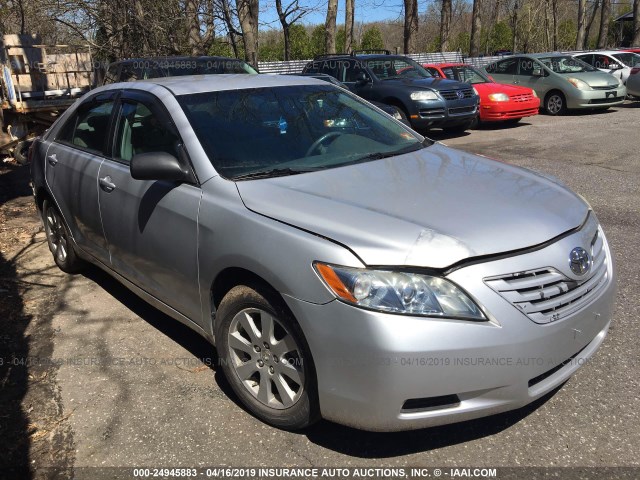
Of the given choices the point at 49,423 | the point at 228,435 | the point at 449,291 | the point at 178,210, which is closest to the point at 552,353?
the point at 449,291

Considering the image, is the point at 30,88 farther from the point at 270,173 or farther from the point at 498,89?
the point at 498,89

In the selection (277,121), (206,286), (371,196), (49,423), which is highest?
(277,121)

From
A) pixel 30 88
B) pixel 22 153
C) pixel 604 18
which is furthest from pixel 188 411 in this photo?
pixel 604 18

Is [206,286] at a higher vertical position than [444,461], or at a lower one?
higher

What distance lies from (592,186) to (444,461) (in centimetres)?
598

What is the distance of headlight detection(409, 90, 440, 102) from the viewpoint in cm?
1182

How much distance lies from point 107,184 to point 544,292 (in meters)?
2.84

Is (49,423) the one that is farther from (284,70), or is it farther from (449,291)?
(284,70)

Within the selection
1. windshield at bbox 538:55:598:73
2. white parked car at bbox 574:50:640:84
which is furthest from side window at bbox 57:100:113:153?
white parked car at bbox 574:50:640:84

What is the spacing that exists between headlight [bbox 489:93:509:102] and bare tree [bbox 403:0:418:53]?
11.6m

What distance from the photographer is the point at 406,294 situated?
2.33m

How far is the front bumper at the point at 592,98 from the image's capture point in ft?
49.6

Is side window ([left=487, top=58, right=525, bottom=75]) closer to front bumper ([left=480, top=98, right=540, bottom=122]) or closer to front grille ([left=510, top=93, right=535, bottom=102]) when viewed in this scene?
front grille ([left=510, top=93, right=535, bottom=102])

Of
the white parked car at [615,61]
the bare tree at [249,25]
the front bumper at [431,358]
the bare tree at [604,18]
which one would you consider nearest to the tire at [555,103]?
the white parked car at [615,61]
